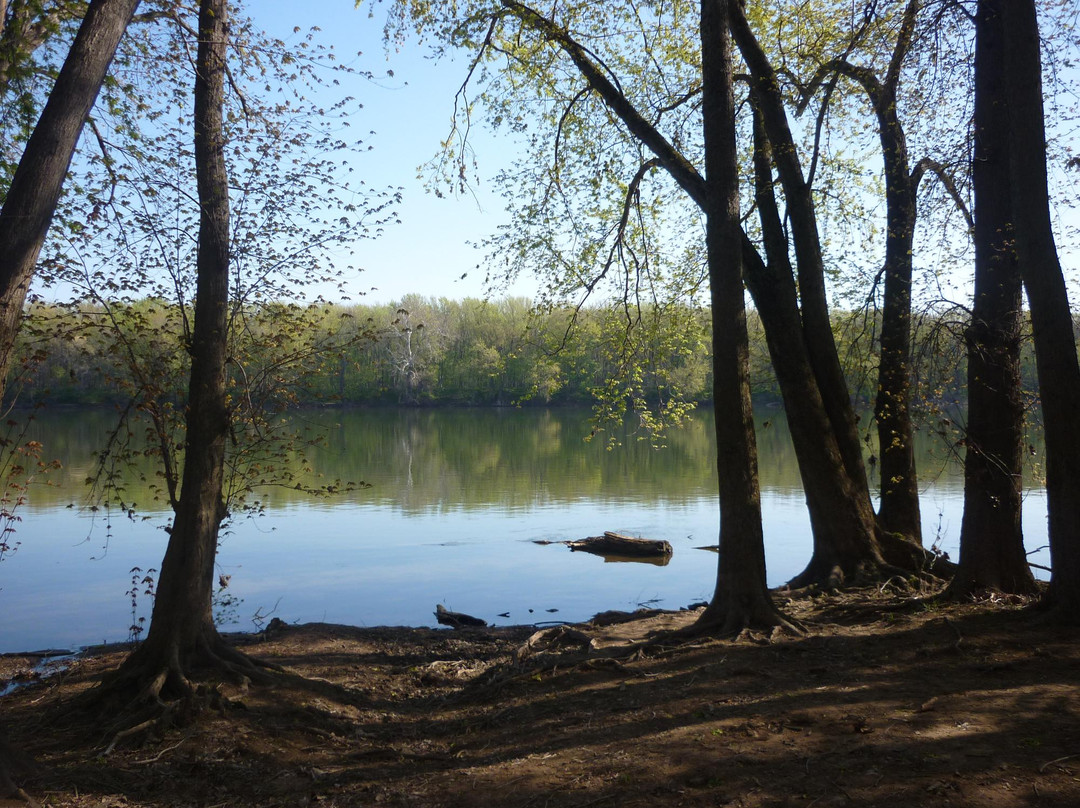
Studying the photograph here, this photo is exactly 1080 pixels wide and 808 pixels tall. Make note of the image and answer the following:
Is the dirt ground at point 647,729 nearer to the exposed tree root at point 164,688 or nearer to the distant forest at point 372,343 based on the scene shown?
the exposed tree root at point 164,688

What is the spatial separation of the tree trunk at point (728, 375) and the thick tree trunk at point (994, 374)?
72.0 inches


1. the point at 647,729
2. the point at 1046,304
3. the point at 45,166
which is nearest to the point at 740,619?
the point at 647,729

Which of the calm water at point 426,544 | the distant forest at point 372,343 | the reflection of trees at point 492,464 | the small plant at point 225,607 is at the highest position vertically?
the distant forest at point 372,343

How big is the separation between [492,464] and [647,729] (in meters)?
24.9

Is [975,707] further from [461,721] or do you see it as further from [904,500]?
[904,500]

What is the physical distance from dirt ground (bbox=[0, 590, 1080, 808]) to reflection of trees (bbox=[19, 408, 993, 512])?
3457mm

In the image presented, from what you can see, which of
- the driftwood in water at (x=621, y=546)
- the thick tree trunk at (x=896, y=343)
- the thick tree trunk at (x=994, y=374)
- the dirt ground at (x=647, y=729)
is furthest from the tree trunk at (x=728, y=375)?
the driftwood in water at (x=621, y=546)

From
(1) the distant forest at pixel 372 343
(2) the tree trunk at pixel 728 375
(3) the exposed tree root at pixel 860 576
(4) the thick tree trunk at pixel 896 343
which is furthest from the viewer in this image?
(4) the thick tree trunk at pixel 896 343

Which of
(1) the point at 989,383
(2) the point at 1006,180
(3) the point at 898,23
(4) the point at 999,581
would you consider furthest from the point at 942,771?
(3) the point at 898,23

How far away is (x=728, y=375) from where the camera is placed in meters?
7.50

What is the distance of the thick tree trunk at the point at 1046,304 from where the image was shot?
20.6ft

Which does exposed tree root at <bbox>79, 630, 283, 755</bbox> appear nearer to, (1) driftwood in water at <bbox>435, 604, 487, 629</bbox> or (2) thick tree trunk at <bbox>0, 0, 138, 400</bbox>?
(2) thick tree trunk at <bbox>0, 0, 138, 400</bbox>

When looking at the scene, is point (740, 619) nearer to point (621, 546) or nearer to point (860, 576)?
point (860, 576)

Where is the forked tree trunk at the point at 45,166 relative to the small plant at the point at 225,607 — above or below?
above
